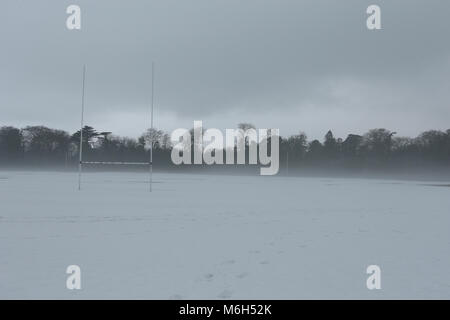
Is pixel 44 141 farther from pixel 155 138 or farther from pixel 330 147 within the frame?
pixel 330 147

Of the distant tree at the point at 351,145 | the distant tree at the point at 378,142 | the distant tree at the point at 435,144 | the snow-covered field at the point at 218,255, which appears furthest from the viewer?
the distant tree at the point at 351,145

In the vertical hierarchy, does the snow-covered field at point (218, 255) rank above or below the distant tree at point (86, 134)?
below

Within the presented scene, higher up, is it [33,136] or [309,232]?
[33,136]

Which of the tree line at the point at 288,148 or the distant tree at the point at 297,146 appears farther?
the distant tree at the point at 297,146

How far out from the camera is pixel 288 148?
238ft

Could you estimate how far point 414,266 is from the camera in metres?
5.08

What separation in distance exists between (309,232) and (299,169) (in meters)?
61.0

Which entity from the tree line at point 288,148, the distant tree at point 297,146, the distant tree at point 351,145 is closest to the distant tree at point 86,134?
the tree line at point 288,148

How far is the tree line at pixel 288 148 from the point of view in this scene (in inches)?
2566

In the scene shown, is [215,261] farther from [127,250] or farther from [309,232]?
[309,232]

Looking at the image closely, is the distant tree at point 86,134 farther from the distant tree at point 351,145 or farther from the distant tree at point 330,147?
the distant tree at point 351,145

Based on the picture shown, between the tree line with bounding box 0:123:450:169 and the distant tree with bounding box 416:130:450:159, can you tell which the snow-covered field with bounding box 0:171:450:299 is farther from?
the distant tree with bounding box 416:130:450:159
